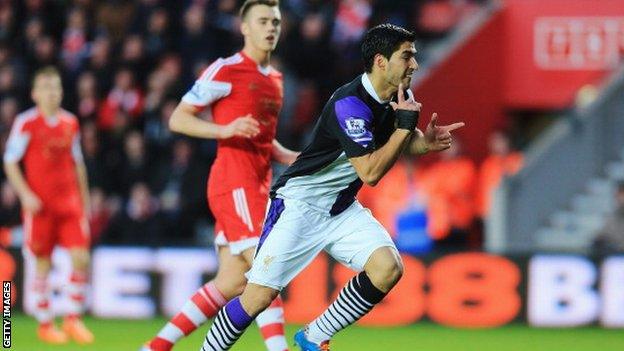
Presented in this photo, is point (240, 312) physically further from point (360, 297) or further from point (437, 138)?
point (437, 138)

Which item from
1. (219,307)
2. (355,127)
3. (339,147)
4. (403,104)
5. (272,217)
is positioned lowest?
(219,307)

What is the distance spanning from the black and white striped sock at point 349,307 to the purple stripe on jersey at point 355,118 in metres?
0.84

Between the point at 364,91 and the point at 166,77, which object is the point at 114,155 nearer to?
the point at 166,77

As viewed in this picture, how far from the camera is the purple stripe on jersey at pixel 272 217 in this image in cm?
868

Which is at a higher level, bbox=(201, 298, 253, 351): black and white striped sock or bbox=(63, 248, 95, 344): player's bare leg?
bbox=(201, 298, 253, 351): black and white striped sock

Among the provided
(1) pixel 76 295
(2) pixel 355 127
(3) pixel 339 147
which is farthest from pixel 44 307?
(2) pixel 355 127

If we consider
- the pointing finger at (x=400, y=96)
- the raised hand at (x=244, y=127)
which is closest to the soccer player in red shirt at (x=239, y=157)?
the raised hand at (x=244, y=127)

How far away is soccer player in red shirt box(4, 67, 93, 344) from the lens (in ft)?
41.6

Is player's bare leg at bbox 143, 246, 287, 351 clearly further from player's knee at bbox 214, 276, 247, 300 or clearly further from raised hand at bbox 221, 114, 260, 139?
raised hand at bbox 221, 114, 260, 139

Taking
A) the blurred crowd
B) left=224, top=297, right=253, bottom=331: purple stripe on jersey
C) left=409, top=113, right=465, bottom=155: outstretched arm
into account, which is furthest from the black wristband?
the blurred crowd

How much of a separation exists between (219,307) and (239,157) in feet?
2.92

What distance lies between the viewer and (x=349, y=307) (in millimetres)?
8641

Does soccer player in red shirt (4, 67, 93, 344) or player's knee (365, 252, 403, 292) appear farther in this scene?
soccer player in red shirt (4, 67, 93, 344)

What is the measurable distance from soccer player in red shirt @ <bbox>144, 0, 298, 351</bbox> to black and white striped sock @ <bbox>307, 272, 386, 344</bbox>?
68cm
